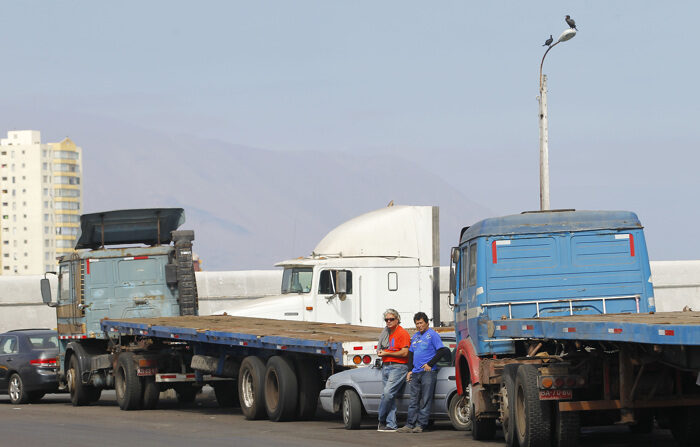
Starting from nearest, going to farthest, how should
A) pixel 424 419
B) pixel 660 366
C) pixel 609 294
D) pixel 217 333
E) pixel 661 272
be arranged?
1. pixel 660 366
2. pixel 609 294
3. pixel 424 419
4. pixel 217 333
5. pixel 661 272

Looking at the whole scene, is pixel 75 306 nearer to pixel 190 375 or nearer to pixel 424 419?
pixel 190 375

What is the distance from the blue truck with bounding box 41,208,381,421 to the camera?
18.1 m

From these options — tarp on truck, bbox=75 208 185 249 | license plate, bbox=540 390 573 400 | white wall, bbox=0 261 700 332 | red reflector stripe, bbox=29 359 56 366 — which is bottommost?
red reflector stripe, bbox=29 359 56 366

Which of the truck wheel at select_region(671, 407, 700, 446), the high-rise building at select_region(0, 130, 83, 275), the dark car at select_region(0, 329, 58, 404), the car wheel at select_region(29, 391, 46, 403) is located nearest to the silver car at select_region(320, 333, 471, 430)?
the truck wheel at select_region(671, 407, 700, 446)

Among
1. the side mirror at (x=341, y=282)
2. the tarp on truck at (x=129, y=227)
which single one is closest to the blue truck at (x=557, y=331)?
the side mirror at (x=341, y=282)

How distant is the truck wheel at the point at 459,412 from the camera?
16.4 metres

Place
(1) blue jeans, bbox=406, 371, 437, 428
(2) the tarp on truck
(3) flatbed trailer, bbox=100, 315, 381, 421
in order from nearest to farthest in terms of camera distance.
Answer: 1. (1) blue jeans, bbox=406, 371, 437, 428
2. (3) flatbed trailer, bbox=100, 315, 381, 421
3. (2) the tarp on truck

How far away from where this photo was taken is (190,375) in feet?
71.1

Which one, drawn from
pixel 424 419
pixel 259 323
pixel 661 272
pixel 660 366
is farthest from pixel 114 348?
pixel 661 272

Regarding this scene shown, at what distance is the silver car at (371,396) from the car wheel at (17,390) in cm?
899

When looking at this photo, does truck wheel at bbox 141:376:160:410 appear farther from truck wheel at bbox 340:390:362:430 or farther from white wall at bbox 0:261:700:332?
white wall at bbox 0:261:700:332

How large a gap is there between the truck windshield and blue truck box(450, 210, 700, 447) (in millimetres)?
8167

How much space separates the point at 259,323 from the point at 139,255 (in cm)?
372

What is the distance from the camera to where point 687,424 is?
1378cm
